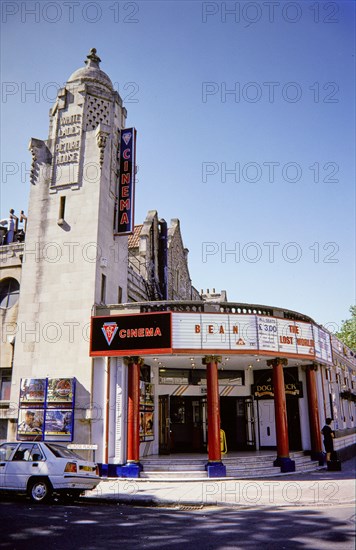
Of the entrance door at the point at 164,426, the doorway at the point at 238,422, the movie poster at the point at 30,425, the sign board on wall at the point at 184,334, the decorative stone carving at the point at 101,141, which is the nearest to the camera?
the sign board on wall at the point at 184,334

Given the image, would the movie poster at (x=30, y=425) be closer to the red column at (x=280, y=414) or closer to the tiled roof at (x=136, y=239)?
the red column at (x=280, y=414)

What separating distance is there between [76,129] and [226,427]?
18.2 metres

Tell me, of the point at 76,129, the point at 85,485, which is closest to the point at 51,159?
the point at 76,129

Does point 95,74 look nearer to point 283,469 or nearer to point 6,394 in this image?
point 6,394

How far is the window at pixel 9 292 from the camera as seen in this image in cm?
2347

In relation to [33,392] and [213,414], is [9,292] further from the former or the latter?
[213,414]

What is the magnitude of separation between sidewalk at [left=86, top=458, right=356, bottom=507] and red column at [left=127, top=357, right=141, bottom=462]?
3.61 ft

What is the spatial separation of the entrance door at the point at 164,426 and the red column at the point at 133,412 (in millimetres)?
4507

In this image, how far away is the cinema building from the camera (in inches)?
754

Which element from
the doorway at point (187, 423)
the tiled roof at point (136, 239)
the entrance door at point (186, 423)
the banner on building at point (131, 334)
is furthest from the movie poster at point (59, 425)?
the tiled roof at point (136, 239)

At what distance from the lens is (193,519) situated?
1129cm

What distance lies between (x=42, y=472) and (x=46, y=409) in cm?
647

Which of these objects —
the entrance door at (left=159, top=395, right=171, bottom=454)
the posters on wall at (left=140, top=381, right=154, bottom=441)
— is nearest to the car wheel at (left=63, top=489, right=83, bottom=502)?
the posters on wall at (left=140, top=381, right=154, bottom=441)

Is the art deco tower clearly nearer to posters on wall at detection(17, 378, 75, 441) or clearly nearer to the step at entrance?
posters on wall at detection(17, 378, 75, 441)
